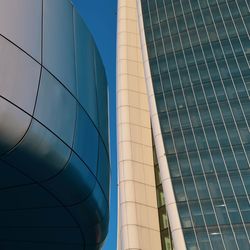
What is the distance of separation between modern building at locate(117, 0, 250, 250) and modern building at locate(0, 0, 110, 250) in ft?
99.2

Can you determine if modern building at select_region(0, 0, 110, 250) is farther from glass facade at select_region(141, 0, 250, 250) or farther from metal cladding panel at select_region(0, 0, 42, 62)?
glass facade at select_region(141, 0, 250, 250)

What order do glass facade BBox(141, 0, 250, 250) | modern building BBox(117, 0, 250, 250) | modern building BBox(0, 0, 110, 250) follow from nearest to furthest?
modern building BBox(0, 0, 110, 250) < glass facade BBox(141, 0, 250, 250) < modern building BBox(117, 0, 250, 250)

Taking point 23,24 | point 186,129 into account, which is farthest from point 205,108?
point 23,24

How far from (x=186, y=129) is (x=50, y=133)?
3975 centimetres

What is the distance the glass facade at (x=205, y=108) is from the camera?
133 feet

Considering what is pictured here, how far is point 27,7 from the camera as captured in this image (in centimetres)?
976

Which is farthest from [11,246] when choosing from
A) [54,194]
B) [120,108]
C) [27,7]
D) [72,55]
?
[120,108]

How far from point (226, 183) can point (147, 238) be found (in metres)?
10.5

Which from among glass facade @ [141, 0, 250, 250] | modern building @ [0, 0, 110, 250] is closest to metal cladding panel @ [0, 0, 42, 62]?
modern building @ [0, 0, 110, 250]

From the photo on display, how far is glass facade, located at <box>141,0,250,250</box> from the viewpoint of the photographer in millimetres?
40688

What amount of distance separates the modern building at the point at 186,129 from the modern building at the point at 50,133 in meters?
30.3

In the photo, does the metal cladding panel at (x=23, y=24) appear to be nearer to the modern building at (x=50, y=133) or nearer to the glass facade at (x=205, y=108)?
the modern building at (x=50, y=133)

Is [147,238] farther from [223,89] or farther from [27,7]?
[27,7]

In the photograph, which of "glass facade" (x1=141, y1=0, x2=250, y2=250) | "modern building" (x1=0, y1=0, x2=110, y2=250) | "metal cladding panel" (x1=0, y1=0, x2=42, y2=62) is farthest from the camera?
"glass facade" (x1=141, y1=0, x2=250, y2=250)
